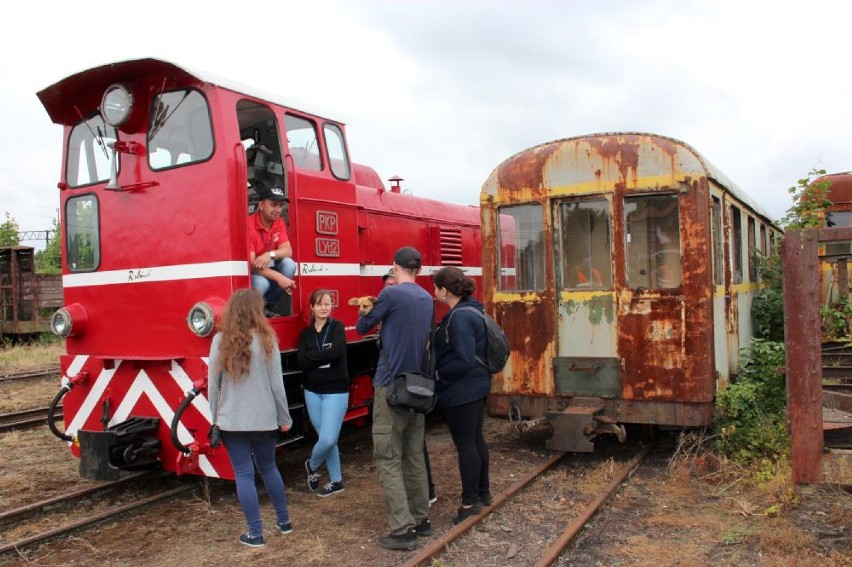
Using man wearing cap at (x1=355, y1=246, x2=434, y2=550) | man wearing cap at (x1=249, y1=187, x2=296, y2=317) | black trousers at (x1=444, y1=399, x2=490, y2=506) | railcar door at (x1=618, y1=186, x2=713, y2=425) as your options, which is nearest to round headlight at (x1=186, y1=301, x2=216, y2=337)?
man wearing cap at (x1=249, y1=187, x2=296, y2=317)

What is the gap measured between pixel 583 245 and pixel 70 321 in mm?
4685

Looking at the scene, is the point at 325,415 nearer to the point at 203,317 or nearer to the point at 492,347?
the point at 203,317

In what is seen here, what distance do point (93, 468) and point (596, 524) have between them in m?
3.84

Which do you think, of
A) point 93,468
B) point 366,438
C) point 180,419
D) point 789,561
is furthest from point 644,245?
point 93,468

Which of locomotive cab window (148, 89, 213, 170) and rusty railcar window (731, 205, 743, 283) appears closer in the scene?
locomotive cab window (148, 89, 213, 170)

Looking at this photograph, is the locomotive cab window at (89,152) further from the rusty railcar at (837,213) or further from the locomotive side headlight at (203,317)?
the rusty railcar at (837,213)

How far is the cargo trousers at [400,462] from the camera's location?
15.5 ft

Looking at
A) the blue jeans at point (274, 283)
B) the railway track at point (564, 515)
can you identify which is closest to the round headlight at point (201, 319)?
the blue jeans at point (274, 283)

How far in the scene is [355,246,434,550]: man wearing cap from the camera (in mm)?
4746

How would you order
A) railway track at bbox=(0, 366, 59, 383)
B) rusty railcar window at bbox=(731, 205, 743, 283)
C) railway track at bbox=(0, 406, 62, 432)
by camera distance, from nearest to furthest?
rusty railcar window at bbox=(731, 205, 743, 283)
railway track at bbox=(0, 406, 62, 432)
railway track at bbox=(0, 366, 59, 383)

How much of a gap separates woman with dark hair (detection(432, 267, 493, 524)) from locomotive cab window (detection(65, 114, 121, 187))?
10.4ft

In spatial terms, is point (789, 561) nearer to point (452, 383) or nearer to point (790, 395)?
point (790, 395)

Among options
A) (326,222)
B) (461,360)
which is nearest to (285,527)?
(461,360)

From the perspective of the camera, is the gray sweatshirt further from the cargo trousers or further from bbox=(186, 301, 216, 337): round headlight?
the cargo trousers
